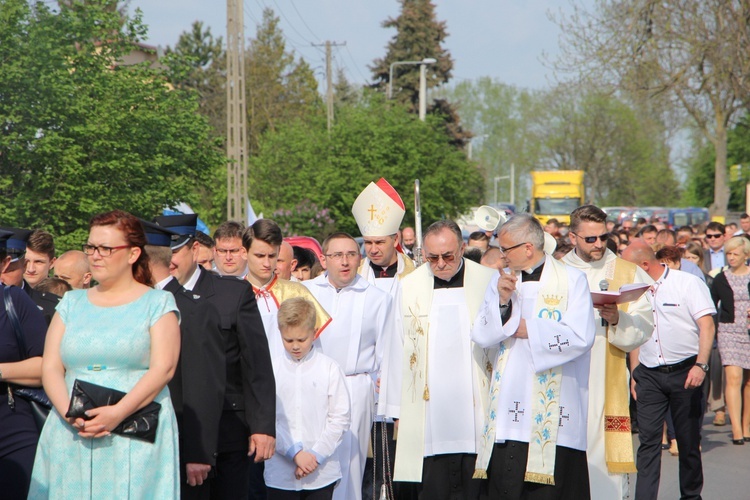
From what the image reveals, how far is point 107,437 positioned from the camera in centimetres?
424

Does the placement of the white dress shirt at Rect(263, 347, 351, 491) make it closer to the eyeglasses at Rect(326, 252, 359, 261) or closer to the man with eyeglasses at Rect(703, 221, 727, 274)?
the eyeglasses at Rect(326, 252, 359, 261)

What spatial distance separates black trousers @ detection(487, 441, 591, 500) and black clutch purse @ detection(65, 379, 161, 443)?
7.72ft

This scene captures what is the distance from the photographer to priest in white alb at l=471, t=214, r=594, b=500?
5.85 m

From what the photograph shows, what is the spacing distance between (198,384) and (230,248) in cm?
231

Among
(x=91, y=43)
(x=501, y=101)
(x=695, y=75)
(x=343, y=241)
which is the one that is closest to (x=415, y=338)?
(x=343, y=241)

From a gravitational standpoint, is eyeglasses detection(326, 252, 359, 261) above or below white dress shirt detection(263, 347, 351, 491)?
above

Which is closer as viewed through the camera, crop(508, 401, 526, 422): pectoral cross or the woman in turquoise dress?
the woman in turquoise dress

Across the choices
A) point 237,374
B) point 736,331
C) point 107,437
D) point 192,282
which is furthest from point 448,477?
point 736,331

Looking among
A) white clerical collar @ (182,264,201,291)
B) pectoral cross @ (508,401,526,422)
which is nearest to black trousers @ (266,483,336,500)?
pectoral cross @ (508,401,526,422)

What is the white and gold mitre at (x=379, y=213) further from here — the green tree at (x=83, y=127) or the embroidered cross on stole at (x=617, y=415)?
the green tree at (x=83, y=127)

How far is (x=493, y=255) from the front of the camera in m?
10.1

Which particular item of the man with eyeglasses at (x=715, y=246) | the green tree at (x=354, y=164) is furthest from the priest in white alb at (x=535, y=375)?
the green tree at (x=354, y=164)

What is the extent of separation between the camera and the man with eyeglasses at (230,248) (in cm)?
721

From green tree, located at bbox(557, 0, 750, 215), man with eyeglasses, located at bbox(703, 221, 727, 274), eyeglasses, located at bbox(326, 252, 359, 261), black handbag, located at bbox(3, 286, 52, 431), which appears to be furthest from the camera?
green tree, located at bbox(557, 0, 750, 215)
